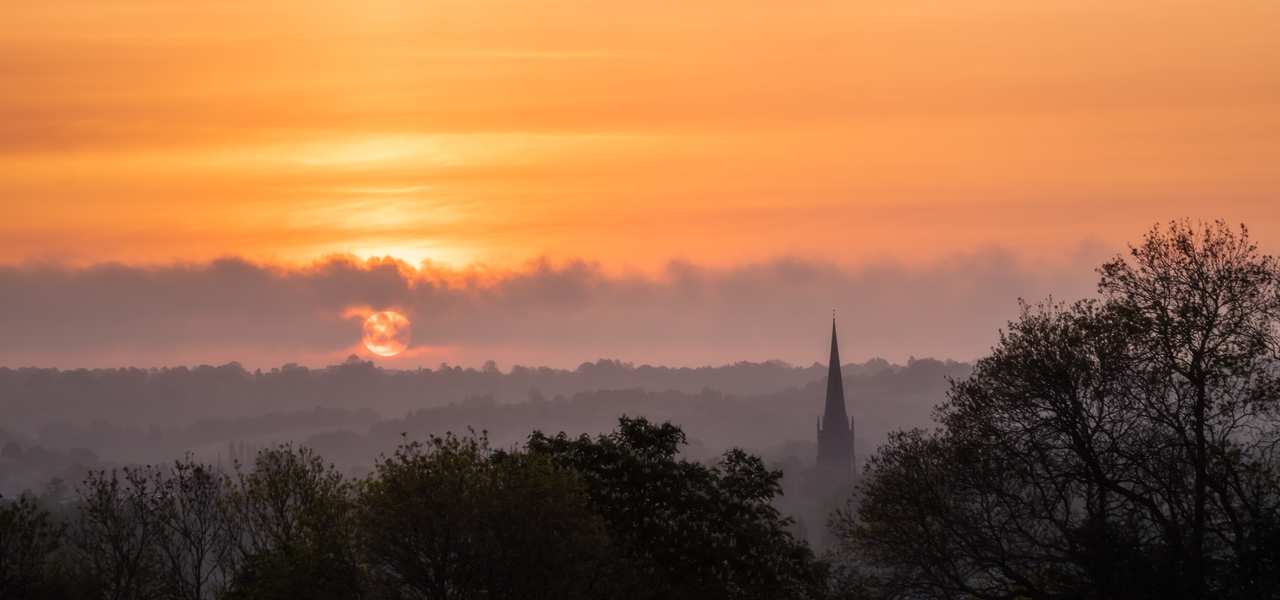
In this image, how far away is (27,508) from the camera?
7575 centimetres

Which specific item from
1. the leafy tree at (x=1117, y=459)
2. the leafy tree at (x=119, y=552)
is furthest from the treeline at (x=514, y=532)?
the leafy tree at (x=1117, y=459)

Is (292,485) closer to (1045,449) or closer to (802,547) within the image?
(802,547)

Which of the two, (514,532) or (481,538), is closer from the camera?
(481,538)

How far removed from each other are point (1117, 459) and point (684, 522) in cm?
1959

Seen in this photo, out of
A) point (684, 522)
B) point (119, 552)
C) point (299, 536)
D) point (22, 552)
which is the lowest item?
point (119, 552)

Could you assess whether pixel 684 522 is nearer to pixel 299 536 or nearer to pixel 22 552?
pixel 299 536

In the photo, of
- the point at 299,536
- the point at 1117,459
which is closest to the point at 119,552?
the point at 299,536

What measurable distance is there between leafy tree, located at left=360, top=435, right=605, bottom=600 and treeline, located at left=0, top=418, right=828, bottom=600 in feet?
0.16

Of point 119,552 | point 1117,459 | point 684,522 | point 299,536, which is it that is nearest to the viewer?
point 1117,459

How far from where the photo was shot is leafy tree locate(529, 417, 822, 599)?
65812 millimetres

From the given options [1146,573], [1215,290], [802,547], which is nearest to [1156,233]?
[1215,290]

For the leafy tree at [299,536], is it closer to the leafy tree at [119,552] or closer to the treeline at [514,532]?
the treeline at [514,532]

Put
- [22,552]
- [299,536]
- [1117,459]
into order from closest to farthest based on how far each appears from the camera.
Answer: [1117,459] < [299,536] < [22,552]

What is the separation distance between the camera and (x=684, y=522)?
66812 millimetres
